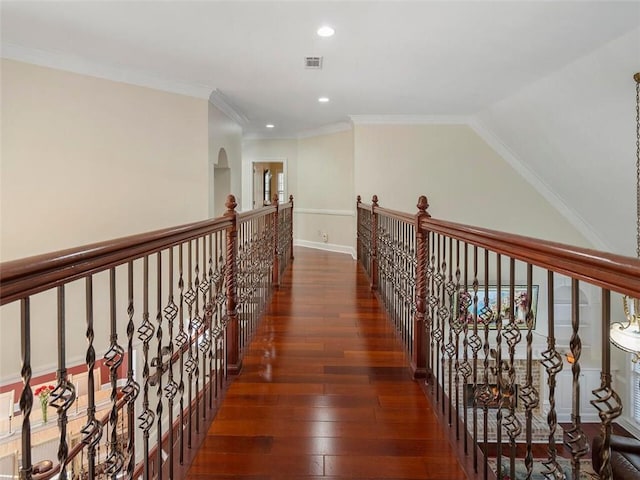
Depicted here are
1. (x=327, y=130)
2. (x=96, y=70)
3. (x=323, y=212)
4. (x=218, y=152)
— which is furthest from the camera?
(x=323, y=212)

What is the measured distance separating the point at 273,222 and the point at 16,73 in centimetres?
291

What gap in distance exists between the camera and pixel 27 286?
0.82 m

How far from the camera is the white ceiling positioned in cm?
323

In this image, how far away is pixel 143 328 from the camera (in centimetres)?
152

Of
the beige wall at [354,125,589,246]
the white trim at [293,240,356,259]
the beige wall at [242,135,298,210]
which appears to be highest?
the beige wall at [242,135,298,210]

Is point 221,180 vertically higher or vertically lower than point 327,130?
lower

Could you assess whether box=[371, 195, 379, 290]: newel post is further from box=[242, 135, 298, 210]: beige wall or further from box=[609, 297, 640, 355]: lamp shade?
box=[242, 135, 298, 210]: beige wall

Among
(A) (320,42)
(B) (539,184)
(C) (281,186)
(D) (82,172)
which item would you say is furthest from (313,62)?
(C) (281,186)

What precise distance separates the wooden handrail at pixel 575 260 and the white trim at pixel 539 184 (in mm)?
6138

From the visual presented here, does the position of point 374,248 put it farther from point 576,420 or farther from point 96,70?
point 576,420

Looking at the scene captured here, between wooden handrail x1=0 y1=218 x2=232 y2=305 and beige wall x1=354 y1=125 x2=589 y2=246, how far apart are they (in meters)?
6.03

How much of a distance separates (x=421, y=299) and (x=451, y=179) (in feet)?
16.9

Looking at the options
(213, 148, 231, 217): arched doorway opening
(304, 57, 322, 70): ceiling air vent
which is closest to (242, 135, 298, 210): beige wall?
(213, 148, 231, 217): arched doorway opening

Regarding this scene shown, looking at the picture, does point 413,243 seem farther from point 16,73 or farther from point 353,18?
point 16,73
